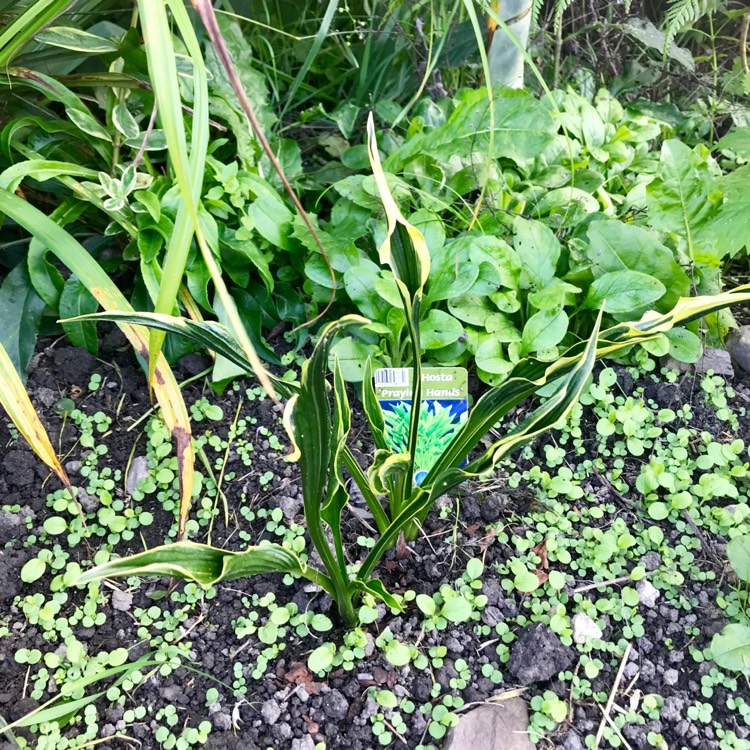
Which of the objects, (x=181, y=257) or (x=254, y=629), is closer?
(x=181, y=257)

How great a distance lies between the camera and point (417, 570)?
39.7 inches

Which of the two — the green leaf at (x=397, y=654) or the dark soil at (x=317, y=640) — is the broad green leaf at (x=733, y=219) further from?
the green leaf at (x=397, y=654)

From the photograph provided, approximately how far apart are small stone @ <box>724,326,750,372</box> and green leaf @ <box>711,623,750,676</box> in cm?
60

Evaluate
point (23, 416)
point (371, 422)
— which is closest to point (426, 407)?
point (371, 422)

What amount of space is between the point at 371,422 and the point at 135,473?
1.59 feet

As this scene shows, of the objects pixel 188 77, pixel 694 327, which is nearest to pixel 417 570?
pixel 694 327

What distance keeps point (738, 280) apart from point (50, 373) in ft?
4.88

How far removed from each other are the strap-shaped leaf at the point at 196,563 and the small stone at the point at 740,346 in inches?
41.0

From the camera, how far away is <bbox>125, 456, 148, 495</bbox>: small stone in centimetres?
111

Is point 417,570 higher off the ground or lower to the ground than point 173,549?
lower

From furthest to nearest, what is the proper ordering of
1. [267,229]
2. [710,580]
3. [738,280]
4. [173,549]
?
[738,280] → [267,229] → [710,580] → [173,549]

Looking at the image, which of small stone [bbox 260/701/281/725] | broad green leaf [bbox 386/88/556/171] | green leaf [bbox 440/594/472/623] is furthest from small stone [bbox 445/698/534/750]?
broad green leaf [bbox 386/88/556/171]

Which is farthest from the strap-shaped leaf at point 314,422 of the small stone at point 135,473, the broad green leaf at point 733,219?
the broad green leaf at point 733,219

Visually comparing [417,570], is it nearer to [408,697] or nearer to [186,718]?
[408,697]
